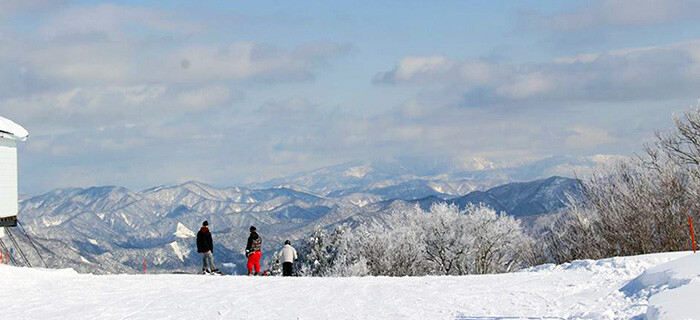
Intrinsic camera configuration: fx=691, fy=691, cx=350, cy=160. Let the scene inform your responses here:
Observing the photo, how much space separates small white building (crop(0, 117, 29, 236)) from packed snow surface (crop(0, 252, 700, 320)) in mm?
13688

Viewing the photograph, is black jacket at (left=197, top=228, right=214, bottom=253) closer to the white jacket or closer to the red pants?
the red pants

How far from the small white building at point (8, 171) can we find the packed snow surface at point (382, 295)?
44.9 feet

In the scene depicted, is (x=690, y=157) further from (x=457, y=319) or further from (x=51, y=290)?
(x=51, y=290)

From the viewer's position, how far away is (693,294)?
13.8 meters

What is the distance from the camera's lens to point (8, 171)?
38281 millimetres

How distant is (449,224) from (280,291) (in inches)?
1891

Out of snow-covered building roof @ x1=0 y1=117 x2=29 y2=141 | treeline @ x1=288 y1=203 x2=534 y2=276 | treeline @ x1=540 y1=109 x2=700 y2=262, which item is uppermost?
snow-covered building roof @ x1=0 y1=117 x2=29 y2=141

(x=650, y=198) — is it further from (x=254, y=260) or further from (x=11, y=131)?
(x=11, y=131)

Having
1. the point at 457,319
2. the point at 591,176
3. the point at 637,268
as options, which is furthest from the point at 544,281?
the point at 591,176

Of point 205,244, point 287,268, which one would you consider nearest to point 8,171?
point 205,244

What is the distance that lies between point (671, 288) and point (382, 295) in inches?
318

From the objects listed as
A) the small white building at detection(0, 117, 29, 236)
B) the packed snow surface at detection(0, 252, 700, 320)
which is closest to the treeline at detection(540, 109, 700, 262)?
the packed snow surface at detection(0, 252, 700, 320)

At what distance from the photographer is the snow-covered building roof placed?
3833 centimetres

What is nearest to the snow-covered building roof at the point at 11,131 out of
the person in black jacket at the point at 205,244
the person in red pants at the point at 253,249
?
the person in black jacket at the point at 205,244
